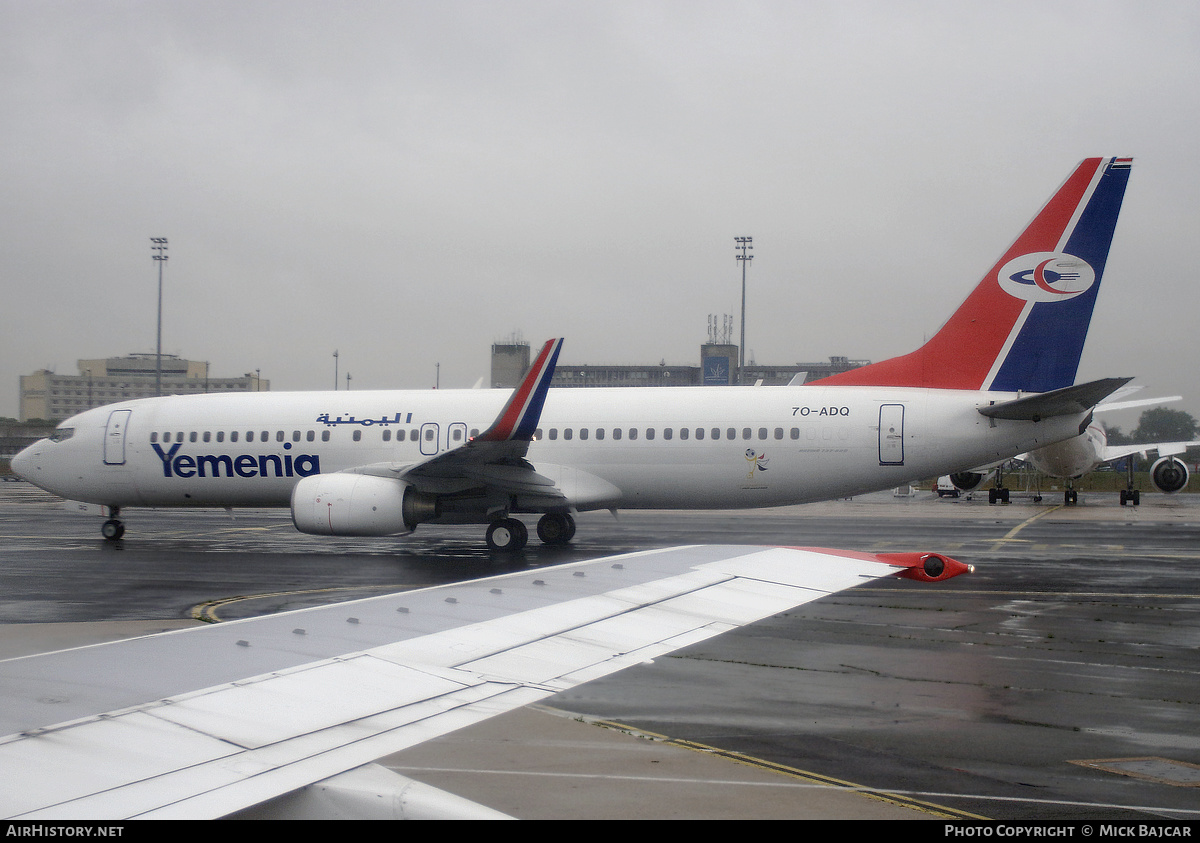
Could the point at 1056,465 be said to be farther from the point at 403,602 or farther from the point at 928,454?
the point at 403,602

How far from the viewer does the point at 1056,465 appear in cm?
3350

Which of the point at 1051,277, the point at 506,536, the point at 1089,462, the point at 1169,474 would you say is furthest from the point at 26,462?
the point at 1169,474

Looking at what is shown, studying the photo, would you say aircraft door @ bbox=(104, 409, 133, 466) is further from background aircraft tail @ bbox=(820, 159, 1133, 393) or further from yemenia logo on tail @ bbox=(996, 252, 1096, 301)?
yemenia logo on tail @ bbox=(996, 252, 1096, 301)

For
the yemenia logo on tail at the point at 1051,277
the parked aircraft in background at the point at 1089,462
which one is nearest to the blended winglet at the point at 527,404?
the yemenia logo on tail at the point at 1051,277

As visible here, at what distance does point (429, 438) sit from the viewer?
20766mm

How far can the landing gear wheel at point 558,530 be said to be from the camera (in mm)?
20344

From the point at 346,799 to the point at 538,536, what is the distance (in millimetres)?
18345

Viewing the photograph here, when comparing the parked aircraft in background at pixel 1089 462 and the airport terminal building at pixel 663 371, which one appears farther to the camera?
the airport terminal building at pixel 663 371

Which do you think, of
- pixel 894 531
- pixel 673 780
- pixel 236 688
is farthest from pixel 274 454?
pixel 236 688

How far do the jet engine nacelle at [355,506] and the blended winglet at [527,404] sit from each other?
208 cm

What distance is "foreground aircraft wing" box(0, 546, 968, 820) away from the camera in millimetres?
2436

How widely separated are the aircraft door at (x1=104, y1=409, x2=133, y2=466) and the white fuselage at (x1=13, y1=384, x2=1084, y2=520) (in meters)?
0.03

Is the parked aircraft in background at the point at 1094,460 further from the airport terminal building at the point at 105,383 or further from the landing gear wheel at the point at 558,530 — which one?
the airport terminal building at the point at 105,383
